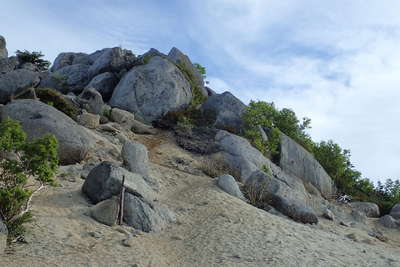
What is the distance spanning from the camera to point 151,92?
25797 mm

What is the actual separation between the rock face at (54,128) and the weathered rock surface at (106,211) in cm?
402

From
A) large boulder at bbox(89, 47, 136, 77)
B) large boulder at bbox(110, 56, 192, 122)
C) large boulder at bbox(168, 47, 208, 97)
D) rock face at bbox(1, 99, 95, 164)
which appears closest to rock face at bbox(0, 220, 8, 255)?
rock face at bbox(1, 99, 95, 164)

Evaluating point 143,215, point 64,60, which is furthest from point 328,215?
point 64,60

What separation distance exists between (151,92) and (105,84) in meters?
3.37

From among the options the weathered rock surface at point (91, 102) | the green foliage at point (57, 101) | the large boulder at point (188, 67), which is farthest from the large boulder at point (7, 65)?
the large boulder at point (188, 67)

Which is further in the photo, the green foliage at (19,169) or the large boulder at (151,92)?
the large boulder at (151,92)

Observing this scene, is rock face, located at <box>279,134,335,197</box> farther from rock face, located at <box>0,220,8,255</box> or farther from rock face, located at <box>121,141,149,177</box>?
rock face, located at <box>0,220,8,255</box>

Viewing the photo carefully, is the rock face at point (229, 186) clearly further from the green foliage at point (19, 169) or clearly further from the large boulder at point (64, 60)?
the large boulder at point (64, 60)

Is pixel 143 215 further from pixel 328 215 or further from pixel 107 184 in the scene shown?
pixel 328 215

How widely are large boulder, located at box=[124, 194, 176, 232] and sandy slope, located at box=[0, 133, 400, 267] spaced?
294 millimetres

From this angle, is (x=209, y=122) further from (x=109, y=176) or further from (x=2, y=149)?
(x=2, y=149)

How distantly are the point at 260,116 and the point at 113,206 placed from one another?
14740mm

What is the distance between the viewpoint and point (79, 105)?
23219 millimetres

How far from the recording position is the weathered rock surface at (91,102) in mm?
22908
